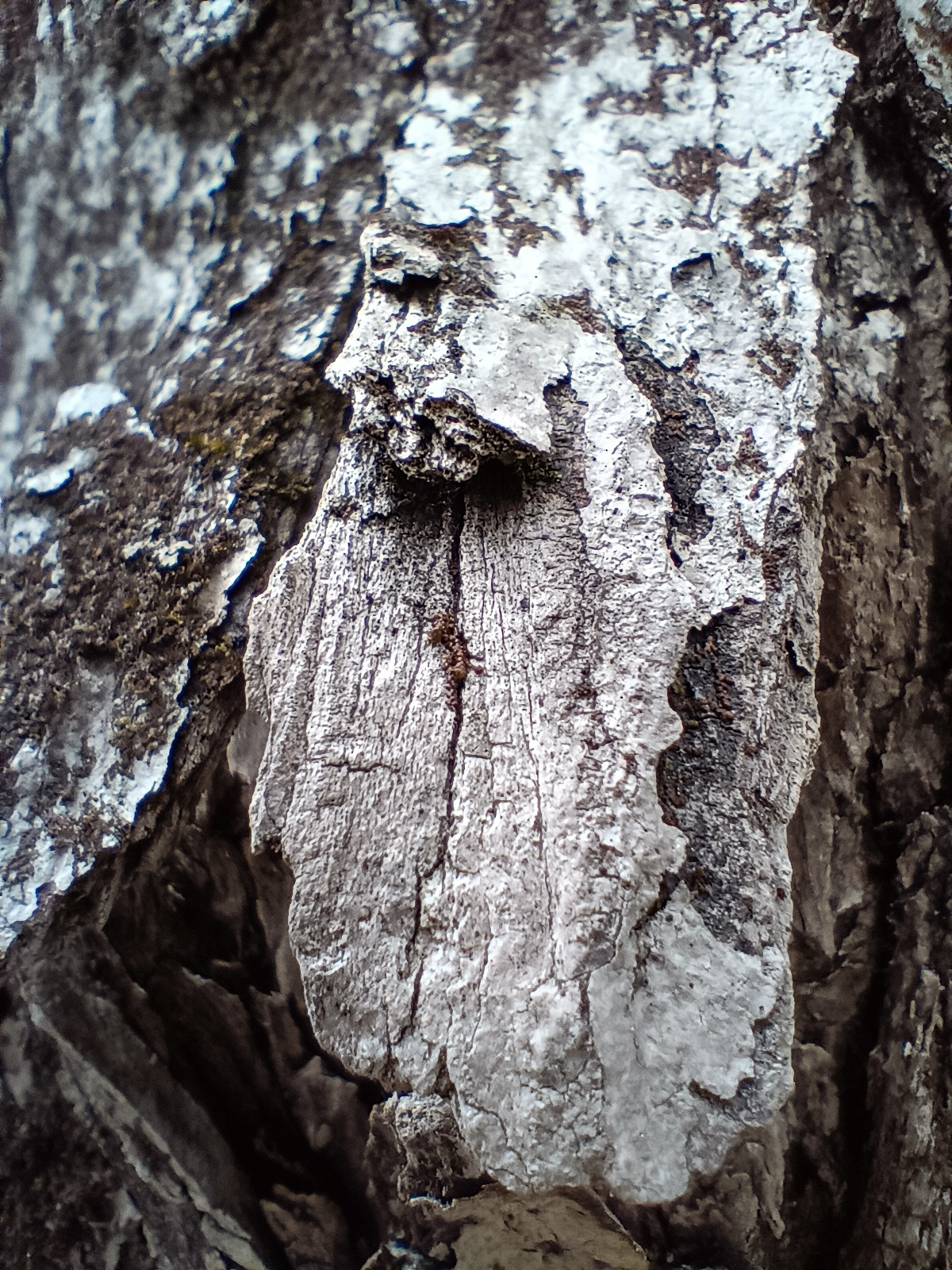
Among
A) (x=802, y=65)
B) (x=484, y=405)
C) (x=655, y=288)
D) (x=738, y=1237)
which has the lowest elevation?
(x=738, y=1237)

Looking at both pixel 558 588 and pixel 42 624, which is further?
pixel 42 624

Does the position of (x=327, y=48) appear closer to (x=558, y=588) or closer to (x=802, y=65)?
(x=802, y=65)

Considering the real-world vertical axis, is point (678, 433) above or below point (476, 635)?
above

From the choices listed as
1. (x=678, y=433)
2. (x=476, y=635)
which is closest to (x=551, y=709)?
(x=476, y=635)

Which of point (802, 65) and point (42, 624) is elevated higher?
point (802, 65)

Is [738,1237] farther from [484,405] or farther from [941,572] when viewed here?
[484,405]

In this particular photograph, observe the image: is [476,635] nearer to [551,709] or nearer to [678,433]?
[551,709]

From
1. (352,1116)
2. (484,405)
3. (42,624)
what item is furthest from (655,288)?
(352,1116)
